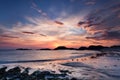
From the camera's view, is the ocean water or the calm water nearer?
the ocean water

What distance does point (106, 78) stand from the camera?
68.4 ft

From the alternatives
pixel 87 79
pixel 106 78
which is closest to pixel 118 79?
pixel 106 78

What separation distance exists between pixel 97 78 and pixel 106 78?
4.07 ft

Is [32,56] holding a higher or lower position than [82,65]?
higher

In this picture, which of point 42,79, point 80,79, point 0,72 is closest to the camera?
point 42,79

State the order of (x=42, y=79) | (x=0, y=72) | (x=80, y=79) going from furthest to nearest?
1. (x=0, y=72)
2. (x=80, y=79)
3. (x=42, y=79)

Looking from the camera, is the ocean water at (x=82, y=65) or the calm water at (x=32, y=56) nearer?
the ocean water at (x=82, y=65)

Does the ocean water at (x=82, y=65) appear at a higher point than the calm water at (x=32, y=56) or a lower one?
lower

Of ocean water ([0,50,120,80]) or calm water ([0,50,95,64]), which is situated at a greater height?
calm water ([0,50,95,64])

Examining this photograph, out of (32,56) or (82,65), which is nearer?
(82,65)

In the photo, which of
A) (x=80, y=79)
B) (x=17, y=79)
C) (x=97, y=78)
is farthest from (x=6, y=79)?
(x=97, y=78)

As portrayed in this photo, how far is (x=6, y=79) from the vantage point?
18.1 metres

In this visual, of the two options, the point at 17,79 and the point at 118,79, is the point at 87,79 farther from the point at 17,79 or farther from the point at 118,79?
the point at 17,79

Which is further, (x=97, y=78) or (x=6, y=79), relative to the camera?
(x=97, y=78)
